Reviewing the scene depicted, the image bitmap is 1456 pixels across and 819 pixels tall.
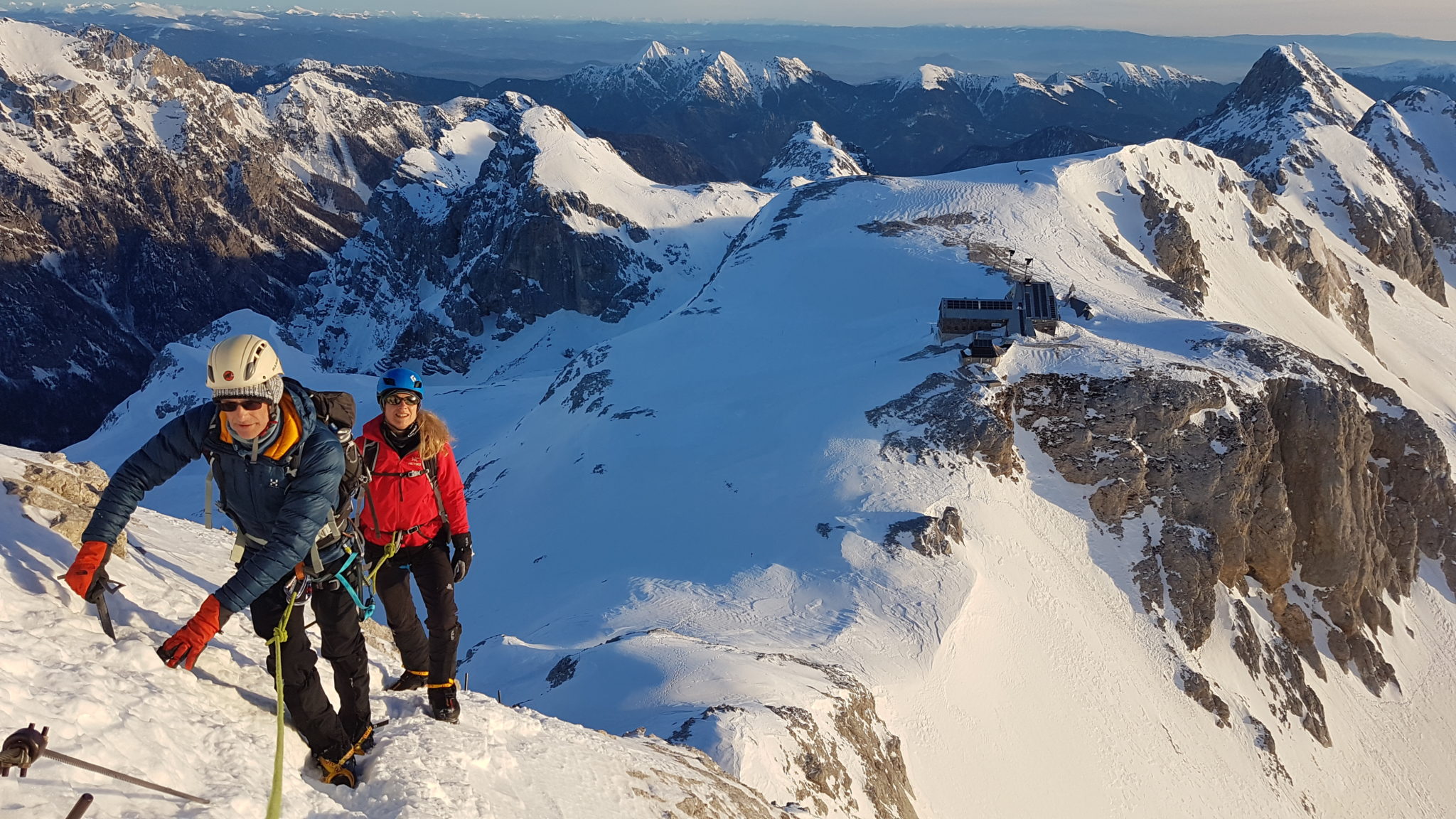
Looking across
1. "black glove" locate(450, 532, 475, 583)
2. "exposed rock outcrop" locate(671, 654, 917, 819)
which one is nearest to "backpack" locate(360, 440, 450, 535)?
"black glove" locate(450, 532, 475, 583)

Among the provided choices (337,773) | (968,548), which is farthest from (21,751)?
(968,548)

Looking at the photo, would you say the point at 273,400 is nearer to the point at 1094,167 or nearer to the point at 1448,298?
the point at 1094,167

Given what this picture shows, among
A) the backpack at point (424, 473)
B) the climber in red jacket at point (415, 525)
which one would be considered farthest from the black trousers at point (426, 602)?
the backpack at point (424, 473)

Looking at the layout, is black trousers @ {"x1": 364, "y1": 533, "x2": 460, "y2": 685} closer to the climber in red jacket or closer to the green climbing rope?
the climber in red jacket

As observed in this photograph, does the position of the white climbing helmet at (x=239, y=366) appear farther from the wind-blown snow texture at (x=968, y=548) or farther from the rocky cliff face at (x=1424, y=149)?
the rocky cliff face at (x=1424, y=149)

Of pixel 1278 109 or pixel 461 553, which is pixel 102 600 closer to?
pixel 461 553
